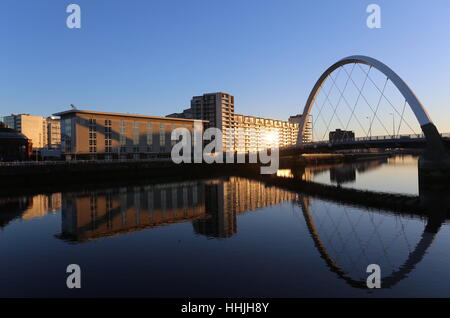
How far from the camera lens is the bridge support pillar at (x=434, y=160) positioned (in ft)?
144

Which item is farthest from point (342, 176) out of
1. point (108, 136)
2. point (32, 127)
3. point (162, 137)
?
point (32, 127)

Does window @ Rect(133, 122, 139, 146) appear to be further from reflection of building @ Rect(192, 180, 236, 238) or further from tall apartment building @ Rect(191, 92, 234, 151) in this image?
tall apartment building @ Rect(191, 92, 234, 151)

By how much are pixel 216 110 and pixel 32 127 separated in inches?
4451

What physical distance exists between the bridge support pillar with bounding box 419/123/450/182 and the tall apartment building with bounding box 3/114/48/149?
178316 mm

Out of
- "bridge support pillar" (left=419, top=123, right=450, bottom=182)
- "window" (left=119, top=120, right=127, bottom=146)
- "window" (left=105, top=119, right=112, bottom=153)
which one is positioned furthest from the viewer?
"window" (left=119, top=120, right=127, bottom=146)

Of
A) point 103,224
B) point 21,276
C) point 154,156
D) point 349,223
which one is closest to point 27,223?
point 103,224

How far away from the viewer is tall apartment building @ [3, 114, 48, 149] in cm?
16538

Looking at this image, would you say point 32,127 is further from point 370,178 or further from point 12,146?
point 370,178

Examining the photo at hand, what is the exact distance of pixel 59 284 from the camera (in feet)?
41.1

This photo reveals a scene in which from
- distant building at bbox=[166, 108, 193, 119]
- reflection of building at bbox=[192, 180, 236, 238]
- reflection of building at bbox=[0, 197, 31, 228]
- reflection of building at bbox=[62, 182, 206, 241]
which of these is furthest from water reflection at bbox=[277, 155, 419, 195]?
distant building at bbox=[166, 108, 193, 119]

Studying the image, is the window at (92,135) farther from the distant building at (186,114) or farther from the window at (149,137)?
the distant building at (186,114)

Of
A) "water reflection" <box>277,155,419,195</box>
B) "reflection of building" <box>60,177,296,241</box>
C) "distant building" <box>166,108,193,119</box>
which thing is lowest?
"reflection of building" <box>60,177,296,241</box>

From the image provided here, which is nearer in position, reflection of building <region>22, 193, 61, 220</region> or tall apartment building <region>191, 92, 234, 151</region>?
reflection of building <region>22, 193, 61, 220</region>

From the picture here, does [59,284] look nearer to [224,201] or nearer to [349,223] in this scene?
[349,223]
